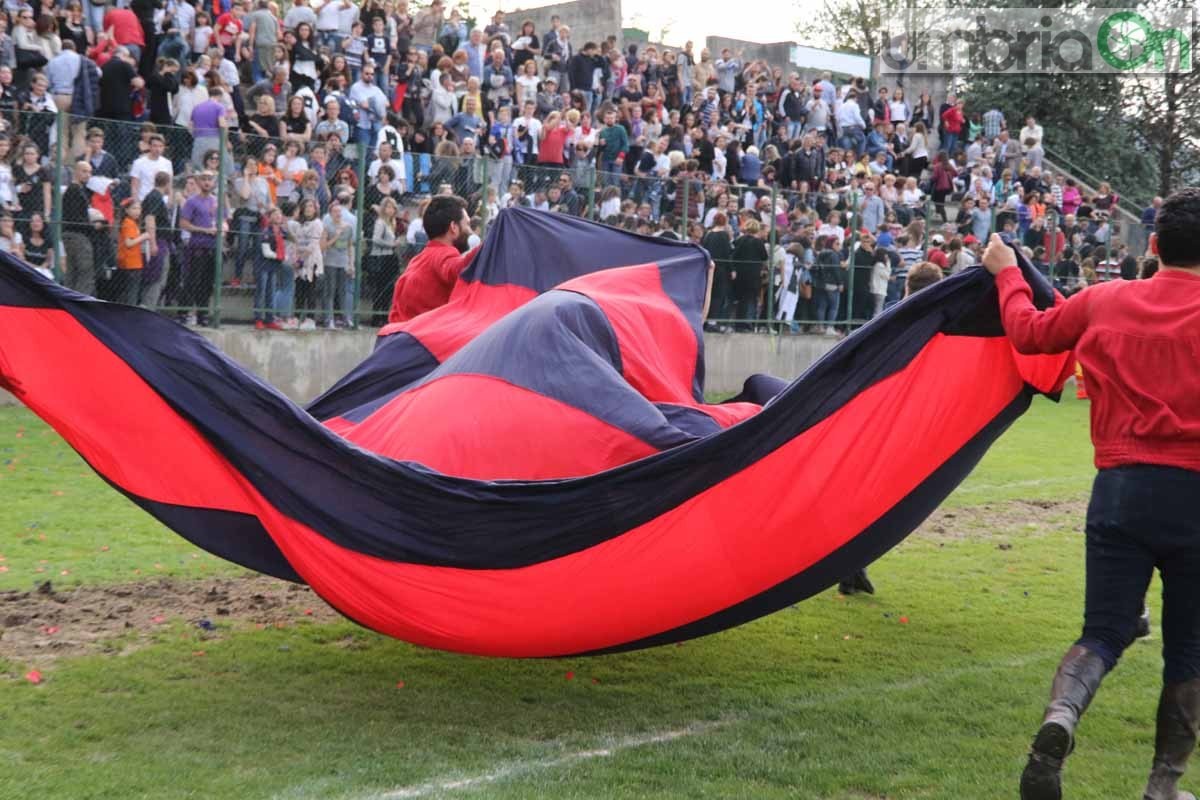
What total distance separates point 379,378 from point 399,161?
27.8 feet

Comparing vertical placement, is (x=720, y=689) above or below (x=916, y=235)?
below

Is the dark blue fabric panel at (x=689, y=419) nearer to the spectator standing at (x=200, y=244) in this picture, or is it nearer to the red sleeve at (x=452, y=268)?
the red sleeve at (x=452, y=268)

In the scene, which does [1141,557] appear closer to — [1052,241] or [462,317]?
[462,317]

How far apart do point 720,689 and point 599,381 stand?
4.75 feet

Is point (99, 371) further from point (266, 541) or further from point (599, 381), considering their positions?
point (599, 381)

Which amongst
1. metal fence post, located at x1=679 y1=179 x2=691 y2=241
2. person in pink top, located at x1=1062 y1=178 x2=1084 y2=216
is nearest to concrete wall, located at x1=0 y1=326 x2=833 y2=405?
metal fence post, located at x1=679 y1=179 x2=691 y2=241

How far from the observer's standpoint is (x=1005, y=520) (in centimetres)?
1040

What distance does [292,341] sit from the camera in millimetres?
14648

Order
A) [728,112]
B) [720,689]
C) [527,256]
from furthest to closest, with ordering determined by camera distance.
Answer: [728,112] → [527,256] → [720,689]

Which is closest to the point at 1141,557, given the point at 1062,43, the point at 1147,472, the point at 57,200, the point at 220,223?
the point at 1147,472

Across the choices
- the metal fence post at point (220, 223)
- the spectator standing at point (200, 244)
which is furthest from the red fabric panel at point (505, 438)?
the metal fence post at point (220, 223)

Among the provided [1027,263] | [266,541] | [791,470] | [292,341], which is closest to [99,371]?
[266,541]

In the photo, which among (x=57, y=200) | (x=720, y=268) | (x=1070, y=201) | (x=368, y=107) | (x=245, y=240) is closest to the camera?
(x=57, y=200)

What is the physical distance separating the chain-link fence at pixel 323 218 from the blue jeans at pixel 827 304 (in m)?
0.03
